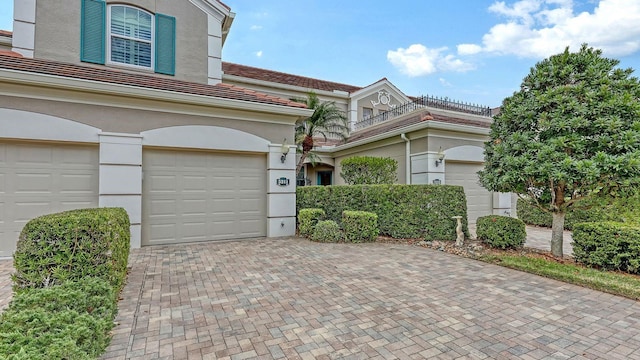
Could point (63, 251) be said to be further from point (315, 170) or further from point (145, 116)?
point (315, 170)

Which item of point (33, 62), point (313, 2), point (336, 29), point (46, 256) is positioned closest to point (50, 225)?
point (46, 256)

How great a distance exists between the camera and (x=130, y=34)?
7.87 m

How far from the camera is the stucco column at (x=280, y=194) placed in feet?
27.2

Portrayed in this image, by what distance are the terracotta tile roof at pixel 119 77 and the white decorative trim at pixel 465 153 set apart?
5.81 metres

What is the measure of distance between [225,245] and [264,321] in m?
4.26

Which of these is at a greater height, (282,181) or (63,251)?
(282,181)

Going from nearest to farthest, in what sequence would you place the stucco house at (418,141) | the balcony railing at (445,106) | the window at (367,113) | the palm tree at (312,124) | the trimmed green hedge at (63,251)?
the trimmed green hedge at (63,251) < the stucco house at (418,141) < the balcony railing at (445,106) < the palm tree at (312,124) < the window at (367,113)

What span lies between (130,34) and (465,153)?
1116 cm

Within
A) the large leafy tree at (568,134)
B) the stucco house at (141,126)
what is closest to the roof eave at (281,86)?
the stucco house at (141,126)

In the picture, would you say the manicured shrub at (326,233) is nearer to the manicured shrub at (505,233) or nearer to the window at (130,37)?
the manicured shrub at (505,233)

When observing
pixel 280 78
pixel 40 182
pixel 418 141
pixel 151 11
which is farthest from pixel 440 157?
pixel 280 78

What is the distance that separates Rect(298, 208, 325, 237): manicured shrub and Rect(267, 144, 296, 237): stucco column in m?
0.25

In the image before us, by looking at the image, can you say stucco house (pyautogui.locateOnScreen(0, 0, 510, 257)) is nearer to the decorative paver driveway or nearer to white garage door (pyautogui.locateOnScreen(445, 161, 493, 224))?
white garage door (pyautogui.locateOnScreen(445, 161, 493, 224))

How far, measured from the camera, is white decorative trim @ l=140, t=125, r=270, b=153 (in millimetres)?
7094
